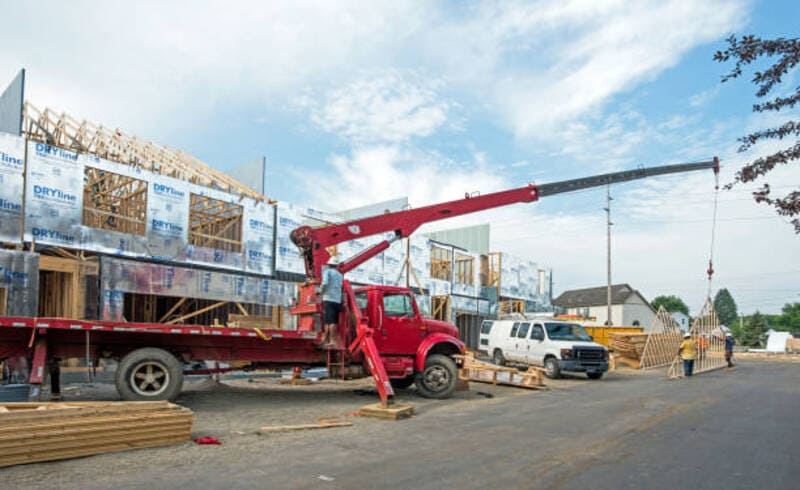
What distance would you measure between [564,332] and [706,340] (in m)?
7.72

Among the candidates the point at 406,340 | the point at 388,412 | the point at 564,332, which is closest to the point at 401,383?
the point at 406,340

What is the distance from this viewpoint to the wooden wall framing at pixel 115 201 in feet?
65.4

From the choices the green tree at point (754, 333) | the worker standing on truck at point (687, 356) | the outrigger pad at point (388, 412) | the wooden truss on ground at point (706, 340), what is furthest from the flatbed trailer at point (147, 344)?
the green tree at point (754, 333)

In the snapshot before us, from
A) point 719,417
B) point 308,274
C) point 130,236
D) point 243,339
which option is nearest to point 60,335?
point 243,339

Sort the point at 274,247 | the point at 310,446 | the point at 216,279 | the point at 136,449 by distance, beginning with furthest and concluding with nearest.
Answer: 1. the point at 274,247
2. the point at 216,279
3. the point at 310,446
4. the point at 136,449

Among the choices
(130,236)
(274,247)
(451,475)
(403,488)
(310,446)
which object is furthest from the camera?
(274,247)

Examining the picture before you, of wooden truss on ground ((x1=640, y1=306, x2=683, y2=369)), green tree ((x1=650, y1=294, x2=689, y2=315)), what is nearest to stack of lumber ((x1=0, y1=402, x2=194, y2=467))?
wooden truss on ground ((x1=640, y1=306, x2=683, y2=369))

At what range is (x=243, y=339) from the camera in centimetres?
1134

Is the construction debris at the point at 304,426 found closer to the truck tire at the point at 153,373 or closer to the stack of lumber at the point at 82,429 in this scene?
the stack of lumber at the point at 82,429

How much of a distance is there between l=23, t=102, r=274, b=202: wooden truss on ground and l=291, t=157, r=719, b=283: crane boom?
9.52 meters

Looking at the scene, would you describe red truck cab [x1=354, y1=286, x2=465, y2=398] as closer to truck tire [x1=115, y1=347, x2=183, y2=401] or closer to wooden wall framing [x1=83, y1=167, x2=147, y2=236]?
truck tire [x1=115, y1=347, x2=183, y2=401]

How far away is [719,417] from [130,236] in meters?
16.5

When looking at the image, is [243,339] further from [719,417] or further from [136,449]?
[719,417]

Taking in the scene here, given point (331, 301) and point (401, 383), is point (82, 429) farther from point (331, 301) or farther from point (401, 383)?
point (401, 383)
